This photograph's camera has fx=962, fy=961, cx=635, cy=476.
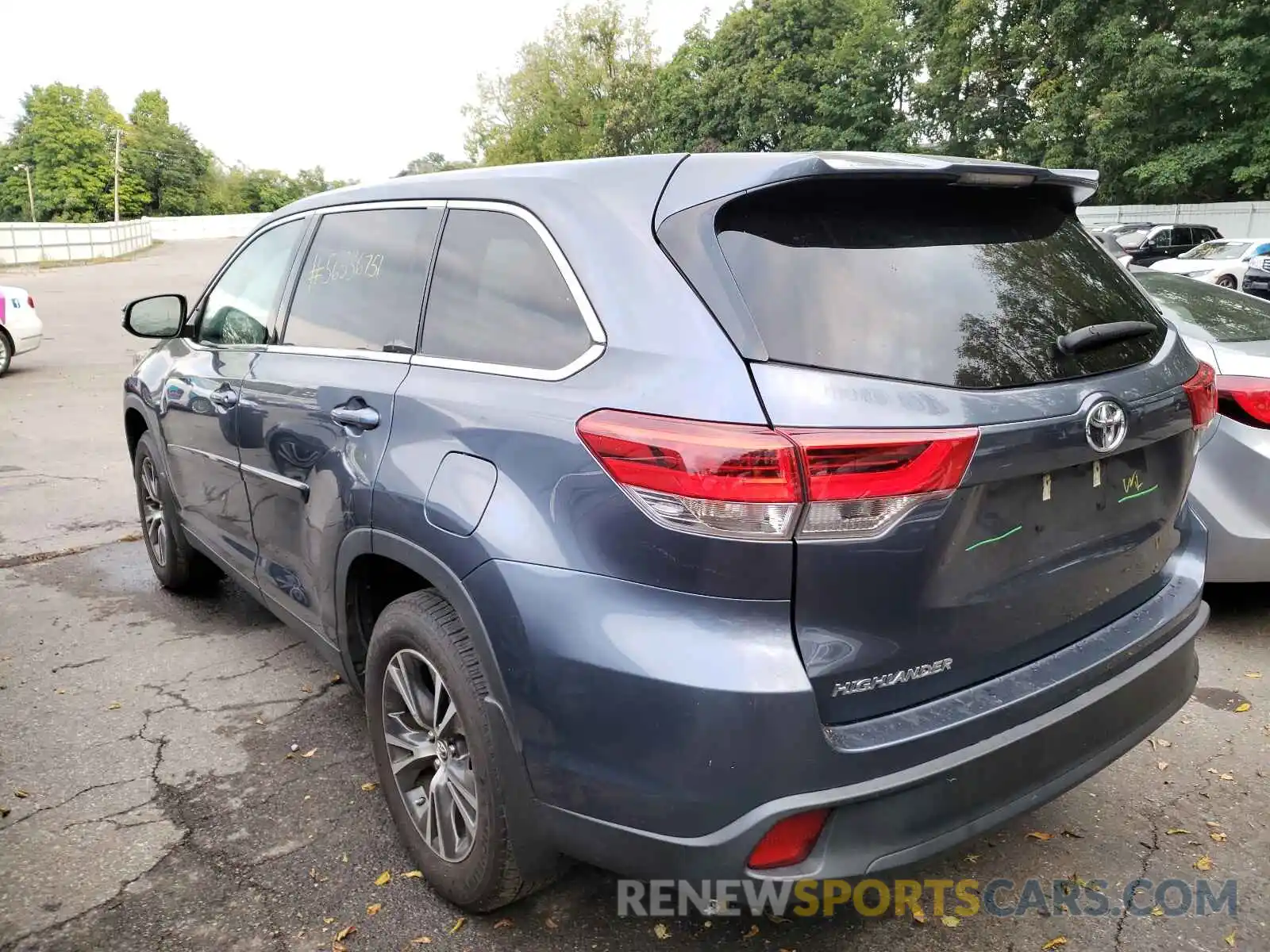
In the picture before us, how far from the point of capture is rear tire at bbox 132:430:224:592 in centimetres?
453

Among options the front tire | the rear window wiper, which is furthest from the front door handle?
the rear window wiper

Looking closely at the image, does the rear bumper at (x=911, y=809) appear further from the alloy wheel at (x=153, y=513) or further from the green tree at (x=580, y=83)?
the green tree at (x=580, y=83)

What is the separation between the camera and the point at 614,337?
203 centimetres

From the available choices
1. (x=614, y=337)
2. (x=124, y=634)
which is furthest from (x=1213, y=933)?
(x=124, y=634)

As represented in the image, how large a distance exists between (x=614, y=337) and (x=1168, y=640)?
1607 mm

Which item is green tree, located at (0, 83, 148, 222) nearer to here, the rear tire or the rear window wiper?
the rear tire

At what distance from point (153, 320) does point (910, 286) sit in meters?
3.62

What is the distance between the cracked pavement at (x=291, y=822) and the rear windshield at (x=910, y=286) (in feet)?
3.41

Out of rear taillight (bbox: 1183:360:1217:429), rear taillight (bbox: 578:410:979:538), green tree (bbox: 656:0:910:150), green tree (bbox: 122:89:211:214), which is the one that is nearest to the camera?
rear taillight (bbox: 578:410:979:538)

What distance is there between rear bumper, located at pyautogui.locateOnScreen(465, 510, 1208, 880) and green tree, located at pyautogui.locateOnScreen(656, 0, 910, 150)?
43505 millimetres

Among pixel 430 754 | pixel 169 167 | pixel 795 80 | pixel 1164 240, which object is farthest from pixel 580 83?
pixel 430 754

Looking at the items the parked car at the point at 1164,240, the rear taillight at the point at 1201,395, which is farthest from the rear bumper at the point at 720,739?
the parked car at the point at 1164,240

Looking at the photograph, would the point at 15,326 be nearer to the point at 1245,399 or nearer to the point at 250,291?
the point at 250,291

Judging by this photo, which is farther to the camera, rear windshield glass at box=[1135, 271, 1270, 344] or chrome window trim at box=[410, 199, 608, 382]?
rear windshield glass at box=[1135, 271, 1270, 344]
